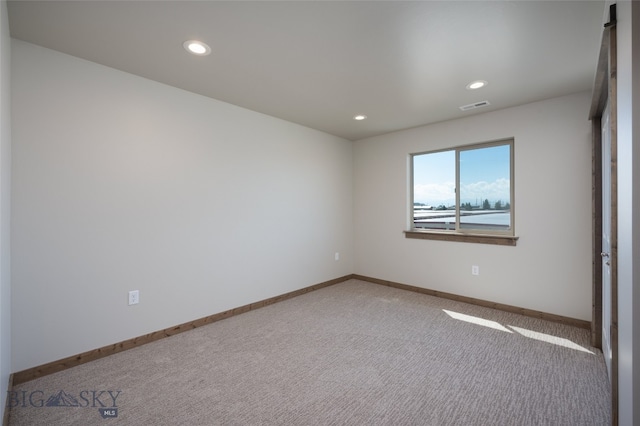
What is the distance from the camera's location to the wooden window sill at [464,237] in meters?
3.58

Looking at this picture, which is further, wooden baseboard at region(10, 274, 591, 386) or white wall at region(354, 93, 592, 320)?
white wall at region(354, 93, 592, 320)

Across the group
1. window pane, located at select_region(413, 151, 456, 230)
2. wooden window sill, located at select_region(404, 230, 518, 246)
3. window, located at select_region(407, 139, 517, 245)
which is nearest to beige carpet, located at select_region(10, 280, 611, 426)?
wooden window sill, located at select_region(404, 230, 518, 246)

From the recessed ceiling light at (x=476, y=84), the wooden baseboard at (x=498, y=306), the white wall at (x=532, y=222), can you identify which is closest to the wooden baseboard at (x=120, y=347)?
the wooden baseboard at (x=498, y=306)

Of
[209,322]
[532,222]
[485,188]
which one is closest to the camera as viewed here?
[209,322]

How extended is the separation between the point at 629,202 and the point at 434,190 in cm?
343

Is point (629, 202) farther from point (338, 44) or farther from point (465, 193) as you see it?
point (465, 193)

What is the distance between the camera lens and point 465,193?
405cm

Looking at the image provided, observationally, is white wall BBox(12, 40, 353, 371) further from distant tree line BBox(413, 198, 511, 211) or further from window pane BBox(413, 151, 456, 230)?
distant tree line BBox(413, 198, 511, 211)

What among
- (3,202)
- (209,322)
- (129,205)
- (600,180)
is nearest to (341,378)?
(209,322)

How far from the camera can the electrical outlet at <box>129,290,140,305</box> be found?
8.77ft

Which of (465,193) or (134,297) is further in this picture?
(465,193)

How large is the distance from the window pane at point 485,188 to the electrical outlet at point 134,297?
12.9 ft

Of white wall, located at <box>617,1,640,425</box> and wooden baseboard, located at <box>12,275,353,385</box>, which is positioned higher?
white wall, located at <box>617,1,640,425</box>

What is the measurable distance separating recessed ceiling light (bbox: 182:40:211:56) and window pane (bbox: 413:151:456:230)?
130 inches
